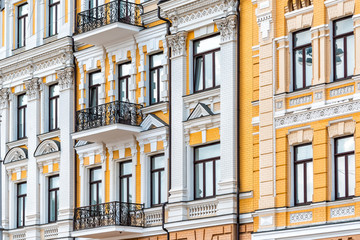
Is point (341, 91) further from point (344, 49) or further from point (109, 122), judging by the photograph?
point (109, 122)

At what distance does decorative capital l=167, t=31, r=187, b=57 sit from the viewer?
4041cm

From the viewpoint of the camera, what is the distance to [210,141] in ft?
128

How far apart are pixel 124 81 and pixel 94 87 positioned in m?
1.77

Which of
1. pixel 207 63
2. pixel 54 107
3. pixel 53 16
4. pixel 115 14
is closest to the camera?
pixel 207 63

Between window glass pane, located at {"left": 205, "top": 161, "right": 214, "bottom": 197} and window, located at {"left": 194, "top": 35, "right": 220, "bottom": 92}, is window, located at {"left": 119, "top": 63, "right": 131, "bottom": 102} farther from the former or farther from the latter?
window glass pane, located at {"left": 205, "top": 161, "right": 214, "bottom": 197}

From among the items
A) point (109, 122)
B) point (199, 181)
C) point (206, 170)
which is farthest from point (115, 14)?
point (199, 181)

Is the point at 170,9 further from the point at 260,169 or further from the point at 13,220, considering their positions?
the point at 13,220

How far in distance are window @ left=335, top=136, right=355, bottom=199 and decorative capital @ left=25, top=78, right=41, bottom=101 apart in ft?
51.7

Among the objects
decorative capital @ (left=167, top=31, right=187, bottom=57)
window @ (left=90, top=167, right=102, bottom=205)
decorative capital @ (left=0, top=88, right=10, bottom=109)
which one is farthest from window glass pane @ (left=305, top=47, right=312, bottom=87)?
decorative capital @ (left=0, top=88, right=10, bottom=109)

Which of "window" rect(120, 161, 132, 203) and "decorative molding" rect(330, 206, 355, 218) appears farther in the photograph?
"window" rect(120, 161, 132, 203)

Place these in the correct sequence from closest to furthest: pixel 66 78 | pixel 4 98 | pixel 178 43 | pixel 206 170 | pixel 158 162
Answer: pixel 206 170 < pixel 178 43 < pixel 158 162 < pixel 66 78 < pixel 4 98

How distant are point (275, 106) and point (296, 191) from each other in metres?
2.71

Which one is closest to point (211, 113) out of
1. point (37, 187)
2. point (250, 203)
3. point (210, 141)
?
point (210, 141)

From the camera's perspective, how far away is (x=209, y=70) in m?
39.7
